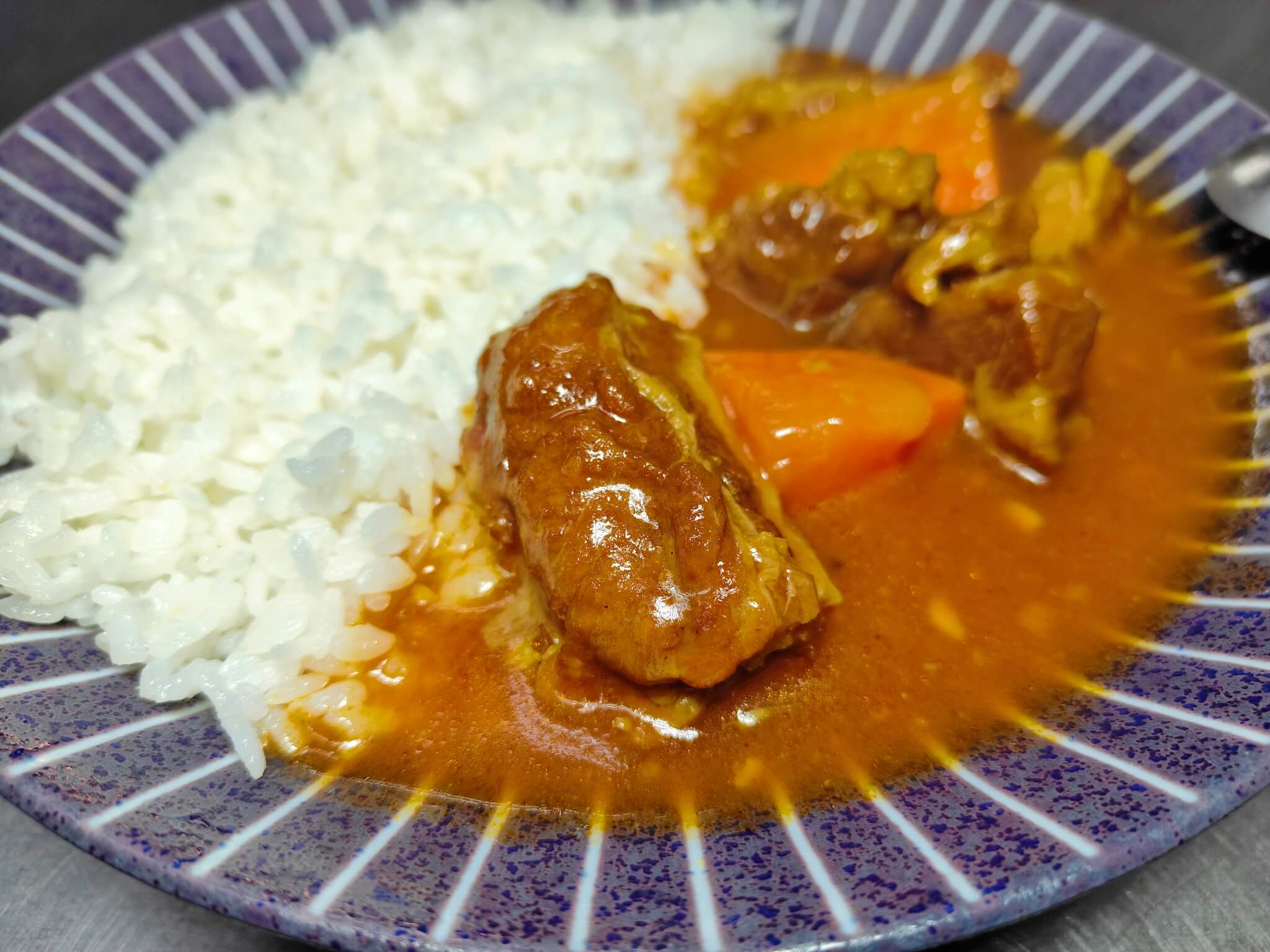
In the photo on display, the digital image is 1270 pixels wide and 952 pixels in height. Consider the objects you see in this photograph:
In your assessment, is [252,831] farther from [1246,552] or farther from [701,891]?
[1246,552]

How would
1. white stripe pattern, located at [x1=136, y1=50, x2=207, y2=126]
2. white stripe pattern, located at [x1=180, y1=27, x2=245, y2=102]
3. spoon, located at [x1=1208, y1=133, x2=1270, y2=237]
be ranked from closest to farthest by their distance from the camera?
spoon, located at [x1=1208, y1=133, x2=1270, y2=237] → white stripe pattern, located at [x1=136, y1=50, x2=207, y2=126] → white stripe pattern, located at [x1=180, y1=27, x2=245, y2=102]

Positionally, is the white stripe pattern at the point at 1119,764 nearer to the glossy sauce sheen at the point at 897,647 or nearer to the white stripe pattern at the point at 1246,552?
the glossy sauce sheen at the point at 897,647

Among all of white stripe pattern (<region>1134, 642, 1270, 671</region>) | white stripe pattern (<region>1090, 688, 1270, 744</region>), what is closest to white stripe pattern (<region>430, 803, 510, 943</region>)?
white stripe pattern (<region>1090, 688, 1270, 744</region>)

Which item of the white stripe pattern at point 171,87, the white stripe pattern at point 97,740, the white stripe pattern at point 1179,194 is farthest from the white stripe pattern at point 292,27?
the white stripe pattern at point 1179,194

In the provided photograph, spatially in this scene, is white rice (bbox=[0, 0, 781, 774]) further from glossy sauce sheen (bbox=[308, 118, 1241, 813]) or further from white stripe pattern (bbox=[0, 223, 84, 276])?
glossy sauce sheen (bbox=[308, 118, 1241, 813])

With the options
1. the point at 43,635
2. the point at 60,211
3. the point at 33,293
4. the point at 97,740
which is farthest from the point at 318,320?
the point at 97,740
